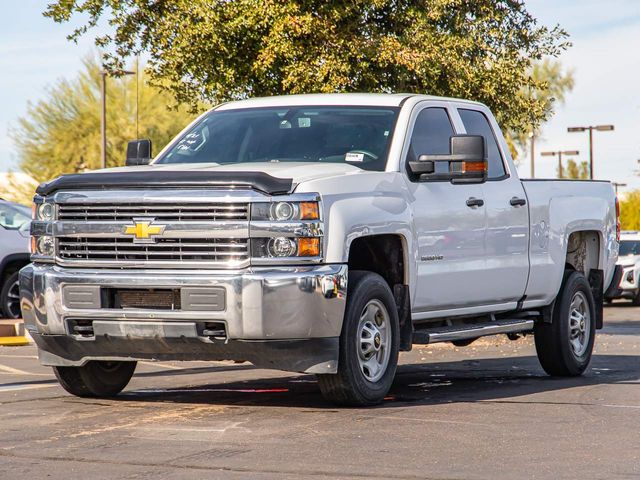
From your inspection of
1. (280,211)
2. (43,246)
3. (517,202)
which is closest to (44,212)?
(43,246)

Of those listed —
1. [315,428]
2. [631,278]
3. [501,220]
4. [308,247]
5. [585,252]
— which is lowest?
[631,278]

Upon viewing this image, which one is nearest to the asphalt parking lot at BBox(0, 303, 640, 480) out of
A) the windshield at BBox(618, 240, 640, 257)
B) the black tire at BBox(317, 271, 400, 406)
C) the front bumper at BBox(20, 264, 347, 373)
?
the black tire at BBox(317, 271, 400, 406)

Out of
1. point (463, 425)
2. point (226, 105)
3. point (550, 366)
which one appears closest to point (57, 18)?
point (226, 105)

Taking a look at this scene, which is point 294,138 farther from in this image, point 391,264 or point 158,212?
point 158,212

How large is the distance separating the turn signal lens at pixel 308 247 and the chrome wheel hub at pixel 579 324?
13.0ft

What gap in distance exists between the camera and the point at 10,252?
61.6 feet

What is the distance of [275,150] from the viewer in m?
9.85

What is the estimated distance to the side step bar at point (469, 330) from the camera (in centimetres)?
952

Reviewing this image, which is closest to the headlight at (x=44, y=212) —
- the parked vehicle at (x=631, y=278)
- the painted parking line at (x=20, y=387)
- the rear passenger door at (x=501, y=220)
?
the painted parking line at (x=20, y=387)

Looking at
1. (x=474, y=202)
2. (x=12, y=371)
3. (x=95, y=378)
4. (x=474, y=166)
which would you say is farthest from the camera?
(x=12, y=371)

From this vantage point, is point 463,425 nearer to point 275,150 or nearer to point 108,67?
point 275,150

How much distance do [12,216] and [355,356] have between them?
37.0ft

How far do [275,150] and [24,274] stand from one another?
1.98 m

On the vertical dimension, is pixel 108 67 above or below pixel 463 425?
above
